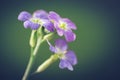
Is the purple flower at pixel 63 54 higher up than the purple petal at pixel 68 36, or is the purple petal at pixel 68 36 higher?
the purple petal at pixel 68 36

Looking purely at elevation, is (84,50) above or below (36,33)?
below

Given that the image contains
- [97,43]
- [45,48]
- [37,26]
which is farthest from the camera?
[97,43]

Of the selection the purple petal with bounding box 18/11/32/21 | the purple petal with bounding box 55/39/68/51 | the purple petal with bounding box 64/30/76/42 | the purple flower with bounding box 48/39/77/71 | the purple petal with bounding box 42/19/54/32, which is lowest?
the purple flower with bounding box 48/39/77/71

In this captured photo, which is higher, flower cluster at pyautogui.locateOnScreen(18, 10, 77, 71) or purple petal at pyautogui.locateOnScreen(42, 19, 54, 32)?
purple petal at pyautogui.locateOnScreen(42, 19, 54, 32)

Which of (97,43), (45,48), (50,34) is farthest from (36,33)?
(97,43)

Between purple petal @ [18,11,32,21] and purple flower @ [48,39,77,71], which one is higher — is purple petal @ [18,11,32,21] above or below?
above

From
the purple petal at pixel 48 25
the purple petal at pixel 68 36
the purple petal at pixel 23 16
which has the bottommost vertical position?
the purple petal at pixel 68 36

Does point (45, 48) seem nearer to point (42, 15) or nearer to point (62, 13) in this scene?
point (62, 13)
